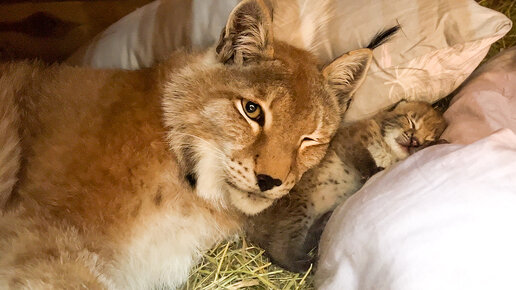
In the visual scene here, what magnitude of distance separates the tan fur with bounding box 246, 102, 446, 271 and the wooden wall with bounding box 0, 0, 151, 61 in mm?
1606

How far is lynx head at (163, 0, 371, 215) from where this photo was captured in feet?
5.98

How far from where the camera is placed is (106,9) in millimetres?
2947

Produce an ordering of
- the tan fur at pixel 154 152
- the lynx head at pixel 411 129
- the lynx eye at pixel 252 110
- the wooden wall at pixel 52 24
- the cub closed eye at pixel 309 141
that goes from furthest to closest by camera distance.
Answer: the wooden wall at pixel 52 24 < the lynx head at pixel 411 129 < the cub closed eye at pixel 309 141 < the lynx eye at pixel 252 110 < the tan fur at pixel 154 152

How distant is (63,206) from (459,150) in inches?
56.0

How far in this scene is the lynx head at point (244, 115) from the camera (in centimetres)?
182

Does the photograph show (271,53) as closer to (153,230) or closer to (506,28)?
(153,230)

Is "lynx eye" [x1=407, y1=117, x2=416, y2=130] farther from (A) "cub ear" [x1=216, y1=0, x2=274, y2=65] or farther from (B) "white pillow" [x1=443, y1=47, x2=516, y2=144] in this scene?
(A) "cub ear" [x1=216, y1=0, x2=274, y2=65]

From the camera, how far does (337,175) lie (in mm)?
2213

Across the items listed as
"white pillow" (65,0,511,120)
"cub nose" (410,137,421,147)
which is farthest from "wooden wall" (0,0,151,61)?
"cub nose" (410,137,421,147)

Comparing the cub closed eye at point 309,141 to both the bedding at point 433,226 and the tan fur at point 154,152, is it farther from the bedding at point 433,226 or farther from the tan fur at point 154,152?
the bedding at point 433,226

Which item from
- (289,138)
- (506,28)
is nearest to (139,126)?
(289,138)

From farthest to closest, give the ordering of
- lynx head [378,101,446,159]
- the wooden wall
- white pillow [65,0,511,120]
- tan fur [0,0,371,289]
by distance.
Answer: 1. the wooden wall
2. lynx head [378,101,446,159]
3. white pillow [65,0,511,120]
4. tan fur [0,0,371,289]

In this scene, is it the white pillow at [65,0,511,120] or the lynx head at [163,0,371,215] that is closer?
the lynx head at [163,0,371,215]

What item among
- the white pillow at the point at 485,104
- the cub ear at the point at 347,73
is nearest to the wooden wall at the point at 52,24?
the cub ear at the point at 347,73
